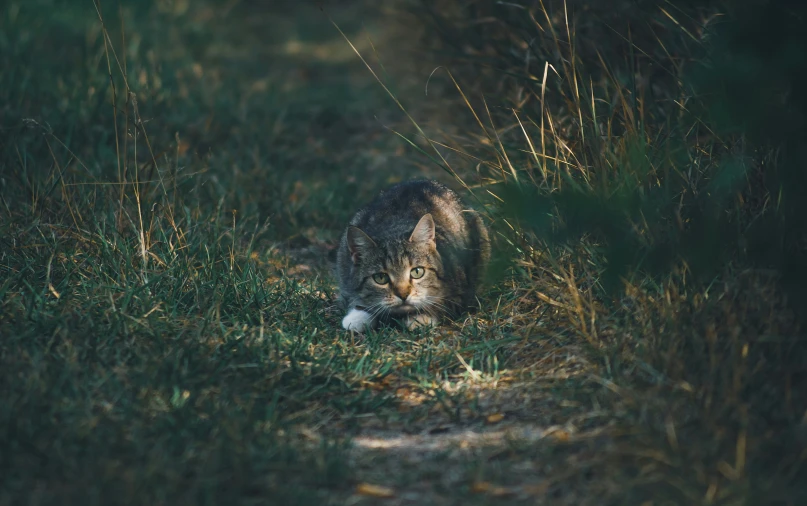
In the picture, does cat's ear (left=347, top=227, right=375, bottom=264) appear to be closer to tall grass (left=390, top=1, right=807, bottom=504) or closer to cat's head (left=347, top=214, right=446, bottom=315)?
cat's head (left=347, top=214, right=446, bottom=315)

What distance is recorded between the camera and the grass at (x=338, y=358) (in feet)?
9.60

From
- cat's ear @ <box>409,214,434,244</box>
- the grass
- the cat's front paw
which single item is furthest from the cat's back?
the cat's front paw

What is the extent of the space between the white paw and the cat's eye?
0.18 meters

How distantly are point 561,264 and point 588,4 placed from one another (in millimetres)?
2238

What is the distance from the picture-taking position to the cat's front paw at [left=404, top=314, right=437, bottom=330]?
447cm

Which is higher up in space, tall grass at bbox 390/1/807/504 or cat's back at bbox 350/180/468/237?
tall grass at bbox 390/1/807/504

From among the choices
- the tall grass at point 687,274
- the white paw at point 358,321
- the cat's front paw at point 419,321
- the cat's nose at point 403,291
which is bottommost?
the cat's front paw at point 419,321

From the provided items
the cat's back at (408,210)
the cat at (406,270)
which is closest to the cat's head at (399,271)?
the cat at (406,270)

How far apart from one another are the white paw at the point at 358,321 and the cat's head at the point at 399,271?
7 cm

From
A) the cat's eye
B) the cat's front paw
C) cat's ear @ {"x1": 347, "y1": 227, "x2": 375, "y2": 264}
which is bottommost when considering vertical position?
the cat's front paw

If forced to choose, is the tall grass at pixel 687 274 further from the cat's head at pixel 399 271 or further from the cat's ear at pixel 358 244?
the cat's ear at pixel 358 244

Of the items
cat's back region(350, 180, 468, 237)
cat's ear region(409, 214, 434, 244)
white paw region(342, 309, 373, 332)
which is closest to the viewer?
white paw region(342, 309, 373, 332)

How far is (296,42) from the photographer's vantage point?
10539 mm

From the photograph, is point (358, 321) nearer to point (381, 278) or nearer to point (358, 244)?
point (381, 278)
